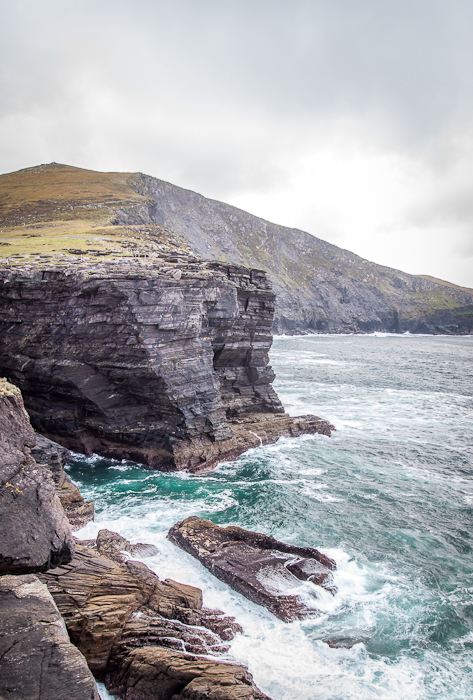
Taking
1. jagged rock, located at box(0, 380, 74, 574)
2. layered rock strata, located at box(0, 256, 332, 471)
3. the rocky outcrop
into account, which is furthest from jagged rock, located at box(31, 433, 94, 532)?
the rocky outcrop

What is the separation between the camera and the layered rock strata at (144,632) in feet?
37.9

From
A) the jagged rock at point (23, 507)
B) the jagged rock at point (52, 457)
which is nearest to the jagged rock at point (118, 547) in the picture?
the jagged rock at point (52, 457)

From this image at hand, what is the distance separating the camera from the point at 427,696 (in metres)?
13.2

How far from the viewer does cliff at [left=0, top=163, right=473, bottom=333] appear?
2215 inches

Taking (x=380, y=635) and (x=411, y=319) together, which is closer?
(x=380, y=635)

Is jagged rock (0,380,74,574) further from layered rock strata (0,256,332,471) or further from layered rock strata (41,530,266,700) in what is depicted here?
layered rock strata (0,256,332,471)

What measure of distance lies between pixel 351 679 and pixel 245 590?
505cm

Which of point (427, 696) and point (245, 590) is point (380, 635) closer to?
point (427, 696)

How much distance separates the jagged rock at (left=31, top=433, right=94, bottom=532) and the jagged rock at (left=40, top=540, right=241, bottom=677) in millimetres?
6646

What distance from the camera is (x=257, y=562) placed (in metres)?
18.6

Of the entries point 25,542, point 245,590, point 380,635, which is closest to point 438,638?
point 380,635

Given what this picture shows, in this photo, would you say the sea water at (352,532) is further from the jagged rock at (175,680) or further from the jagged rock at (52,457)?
the jagged rock at (52,457)

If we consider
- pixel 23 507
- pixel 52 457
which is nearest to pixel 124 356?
pixel 52 457

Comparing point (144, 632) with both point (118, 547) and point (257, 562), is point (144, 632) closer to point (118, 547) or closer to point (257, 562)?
point (118, 547)
